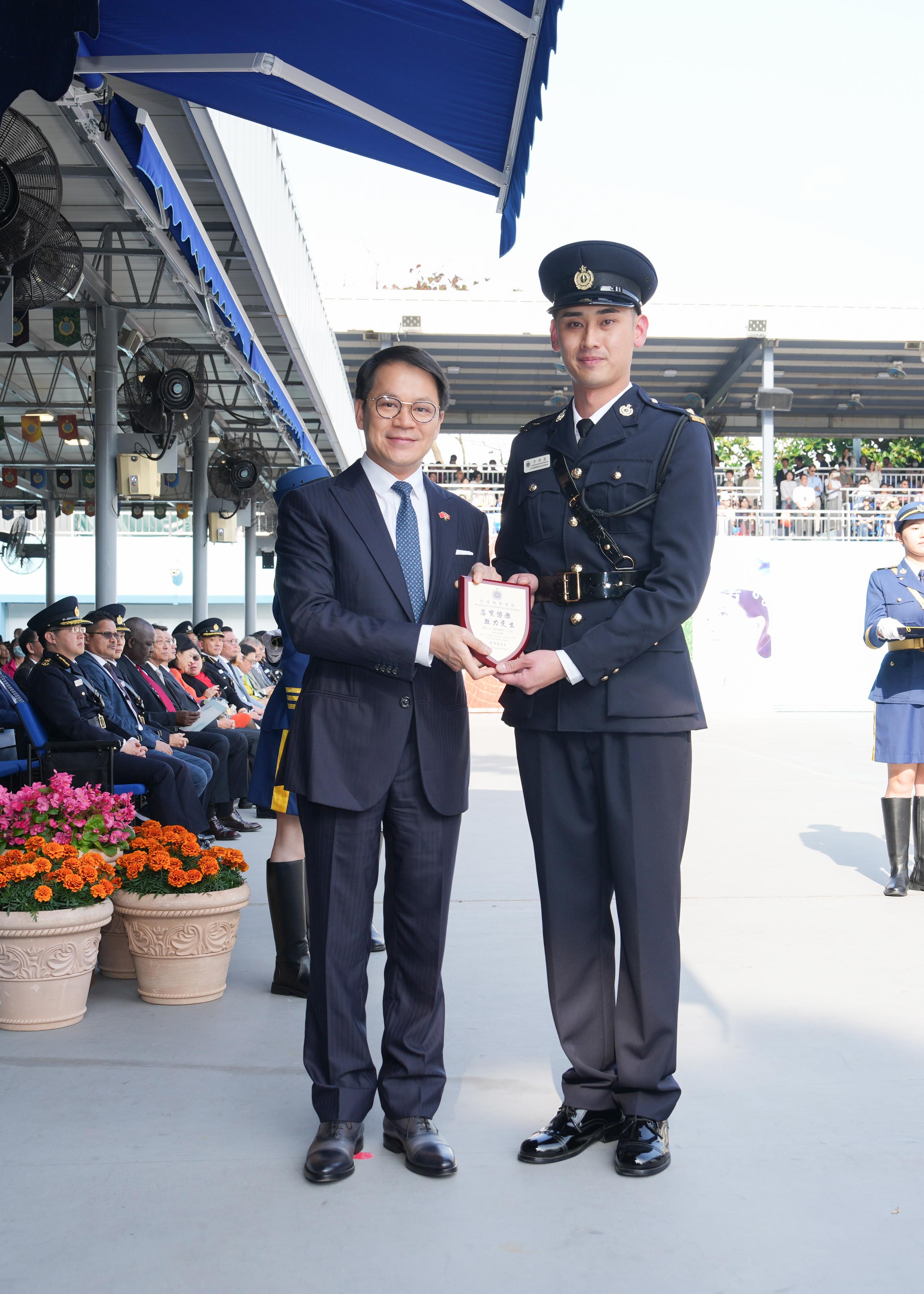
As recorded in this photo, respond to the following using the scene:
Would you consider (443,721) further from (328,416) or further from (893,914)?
(328,416)

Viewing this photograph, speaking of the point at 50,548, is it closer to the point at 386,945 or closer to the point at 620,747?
the point at 386,945

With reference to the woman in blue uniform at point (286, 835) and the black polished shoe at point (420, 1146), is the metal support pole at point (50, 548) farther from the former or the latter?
the black polished shoe at point (420, 1146)

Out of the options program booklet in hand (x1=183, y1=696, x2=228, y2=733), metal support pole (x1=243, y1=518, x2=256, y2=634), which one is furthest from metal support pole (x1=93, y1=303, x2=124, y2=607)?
metal support pole (x1=243, y1=518, x2=256, y2=634)

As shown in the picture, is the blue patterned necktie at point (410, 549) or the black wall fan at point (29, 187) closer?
the blue patterned necktie at point (410, 549)

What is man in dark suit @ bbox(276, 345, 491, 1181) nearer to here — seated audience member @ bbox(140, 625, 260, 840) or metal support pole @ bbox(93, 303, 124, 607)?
seated audience member @ bbox(140, 625, 260, 840)

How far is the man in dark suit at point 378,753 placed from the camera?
8.52 feet

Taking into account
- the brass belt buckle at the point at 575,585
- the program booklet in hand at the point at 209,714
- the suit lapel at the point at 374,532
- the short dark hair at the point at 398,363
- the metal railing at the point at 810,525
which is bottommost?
the program booklet in hand at the point at 209,714

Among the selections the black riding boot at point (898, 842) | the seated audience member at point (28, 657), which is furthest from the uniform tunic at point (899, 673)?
the seated audience member at point (28, 657)

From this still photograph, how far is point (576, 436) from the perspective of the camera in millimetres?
2779

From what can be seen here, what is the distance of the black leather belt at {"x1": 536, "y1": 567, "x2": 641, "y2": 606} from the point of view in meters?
2.64

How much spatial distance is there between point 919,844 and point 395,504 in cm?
404

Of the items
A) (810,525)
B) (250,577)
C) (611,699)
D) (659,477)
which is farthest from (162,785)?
(250,577)

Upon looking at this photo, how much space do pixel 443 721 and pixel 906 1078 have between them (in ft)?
5.31

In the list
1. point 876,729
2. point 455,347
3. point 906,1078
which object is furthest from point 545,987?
point 455,347
